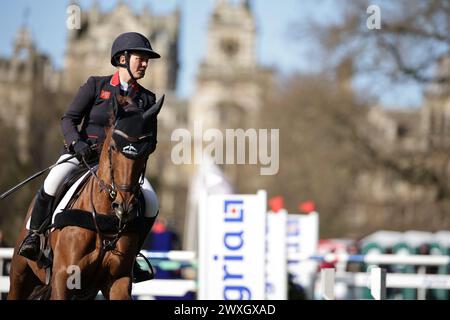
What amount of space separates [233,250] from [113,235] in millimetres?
4334

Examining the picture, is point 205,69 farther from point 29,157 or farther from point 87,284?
point 87,284

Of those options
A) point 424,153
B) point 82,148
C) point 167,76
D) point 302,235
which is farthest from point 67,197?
point 167,76

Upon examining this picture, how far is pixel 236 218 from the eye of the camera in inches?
503

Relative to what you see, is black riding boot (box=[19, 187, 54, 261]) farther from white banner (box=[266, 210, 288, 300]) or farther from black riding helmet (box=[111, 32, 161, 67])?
white banner (box=[266, 210, 288, 300])

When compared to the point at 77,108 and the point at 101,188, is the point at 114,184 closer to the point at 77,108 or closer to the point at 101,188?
the point at 101,188

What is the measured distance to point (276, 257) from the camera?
13891mm

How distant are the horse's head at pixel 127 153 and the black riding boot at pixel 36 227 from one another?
111cm

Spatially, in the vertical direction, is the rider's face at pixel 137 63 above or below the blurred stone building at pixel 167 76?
below

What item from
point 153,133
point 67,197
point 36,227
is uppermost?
point 153,133

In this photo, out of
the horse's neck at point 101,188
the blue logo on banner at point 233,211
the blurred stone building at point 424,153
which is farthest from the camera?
the blurred stone building at point 424,153

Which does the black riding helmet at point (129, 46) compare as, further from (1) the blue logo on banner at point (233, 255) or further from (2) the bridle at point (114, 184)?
(1) the blue logo on banner at point (233, 255)

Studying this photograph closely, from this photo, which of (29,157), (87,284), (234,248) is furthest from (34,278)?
(29,157)

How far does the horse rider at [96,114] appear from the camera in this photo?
9.12 metres

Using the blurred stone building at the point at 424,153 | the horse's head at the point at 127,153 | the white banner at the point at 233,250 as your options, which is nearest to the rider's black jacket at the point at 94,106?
the horse's head at the point at 127,153
